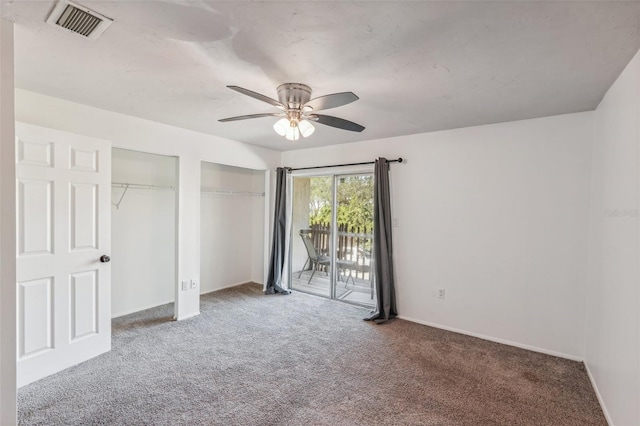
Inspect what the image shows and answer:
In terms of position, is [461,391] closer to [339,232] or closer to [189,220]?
[339,232]

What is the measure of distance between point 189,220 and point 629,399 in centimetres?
416

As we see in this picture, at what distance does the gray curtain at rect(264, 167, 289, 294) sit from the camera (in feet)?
15.9

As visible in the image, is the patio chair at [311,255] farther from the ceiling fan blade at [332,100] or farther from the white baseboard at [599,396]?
the white baseboard at [599,396]

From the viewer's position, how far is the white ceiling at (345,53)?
4.66 ft

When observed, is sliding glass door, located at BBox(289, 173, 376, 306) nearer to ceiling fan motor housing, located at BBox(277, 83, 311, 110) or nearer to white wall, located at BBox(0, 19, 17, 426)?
ceiling fan motor housing, located at BBox(277, 83, 311, 110)

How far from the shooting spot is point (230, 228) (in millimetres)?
5137

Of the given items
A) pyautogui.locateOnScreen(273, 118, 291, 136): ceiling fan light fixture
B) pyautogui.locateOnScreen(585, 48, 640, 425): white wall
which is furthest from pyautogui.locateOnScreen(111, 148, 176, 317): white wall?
pyautogui.locateOnScreen(585, 48, 640, 425): white wall

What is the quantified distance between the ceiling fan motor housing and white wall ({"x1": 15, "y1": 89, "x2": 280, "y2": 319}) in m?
1.92

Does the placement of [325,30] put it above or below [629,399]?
above

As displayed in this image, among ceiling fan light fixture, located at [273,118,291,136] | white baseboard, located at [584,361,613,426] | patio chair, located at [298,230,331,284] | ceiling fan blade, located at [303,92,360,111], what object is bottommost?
white baseboard, located at [584,361,613,426]

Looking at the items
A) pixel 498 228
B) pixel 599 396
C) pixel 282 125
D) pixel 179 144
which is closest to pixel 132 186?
pixel 179 144

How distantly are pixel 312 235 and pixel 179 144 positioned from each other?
242cm

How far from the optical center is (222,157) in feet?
13.6

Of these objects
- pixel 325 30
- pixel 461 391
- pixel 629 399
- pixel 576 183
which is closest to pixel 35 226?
pixel 325 30
